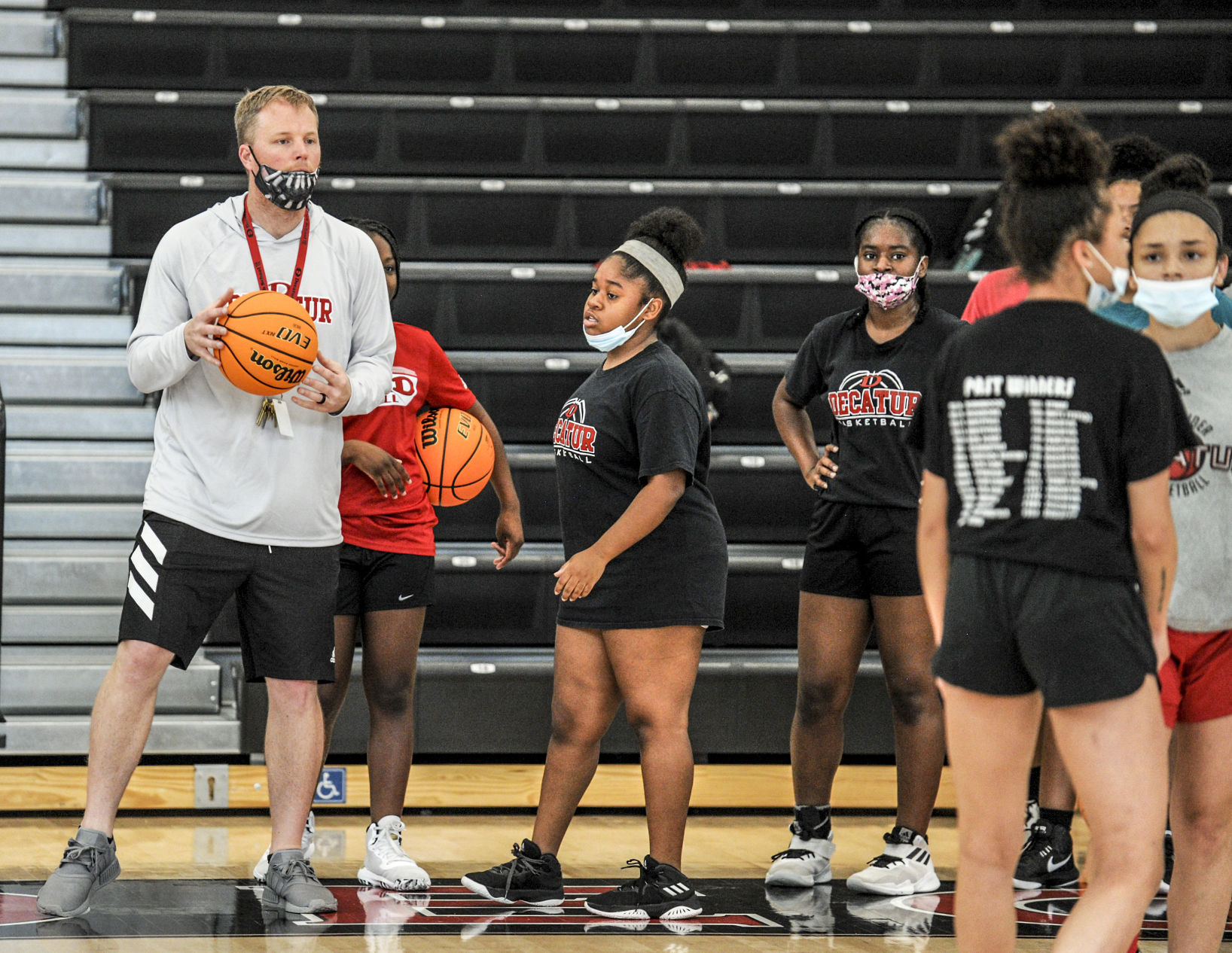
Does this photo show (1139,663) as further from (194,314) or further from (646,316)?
(194,314)

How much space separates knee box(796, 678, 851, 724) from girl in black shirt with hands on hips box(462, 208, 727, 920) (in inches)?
18.1

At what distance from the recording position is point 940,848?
4297 millimetres

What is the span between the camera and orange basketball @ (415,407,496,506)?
385 cm

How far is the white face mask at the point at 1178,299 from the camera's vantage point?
257 centimetres

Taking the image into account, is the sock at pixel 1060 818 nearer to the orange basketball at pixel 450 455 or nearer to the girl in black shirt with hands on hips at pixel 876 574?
the girl in black shirt with hands on hips at pixel 876 574

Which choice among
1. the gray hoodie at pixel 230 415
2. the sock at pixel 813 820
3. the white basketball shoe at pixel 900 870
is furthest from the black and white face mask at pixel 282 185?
the white basketball shoe at pixel 900 870

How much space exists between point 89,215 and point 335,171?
3.39 ft

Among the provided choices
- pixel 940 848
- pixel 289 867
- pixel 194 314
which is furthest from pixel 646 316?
pixel 940 848

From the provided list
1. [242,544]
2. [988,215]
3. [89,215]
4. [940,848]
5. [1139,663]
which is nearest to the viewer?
[1139,663]

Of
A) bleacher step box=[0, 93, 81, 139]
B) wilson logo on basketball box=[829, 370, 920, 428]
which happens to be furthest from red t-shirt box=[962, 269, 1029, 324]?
bleacher step box=[0, 93, 81, 139]

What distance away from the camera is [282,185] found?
10.9 feet

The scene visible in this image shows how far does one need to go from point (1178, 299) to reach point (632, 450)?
127 centimetres

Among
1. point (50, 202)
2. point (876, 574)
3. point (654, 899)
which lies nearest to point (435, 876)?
point (654, 899)

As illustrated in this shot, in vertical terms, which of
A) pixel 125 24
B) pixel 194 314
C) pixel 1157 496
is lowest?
pixel 1157 496
